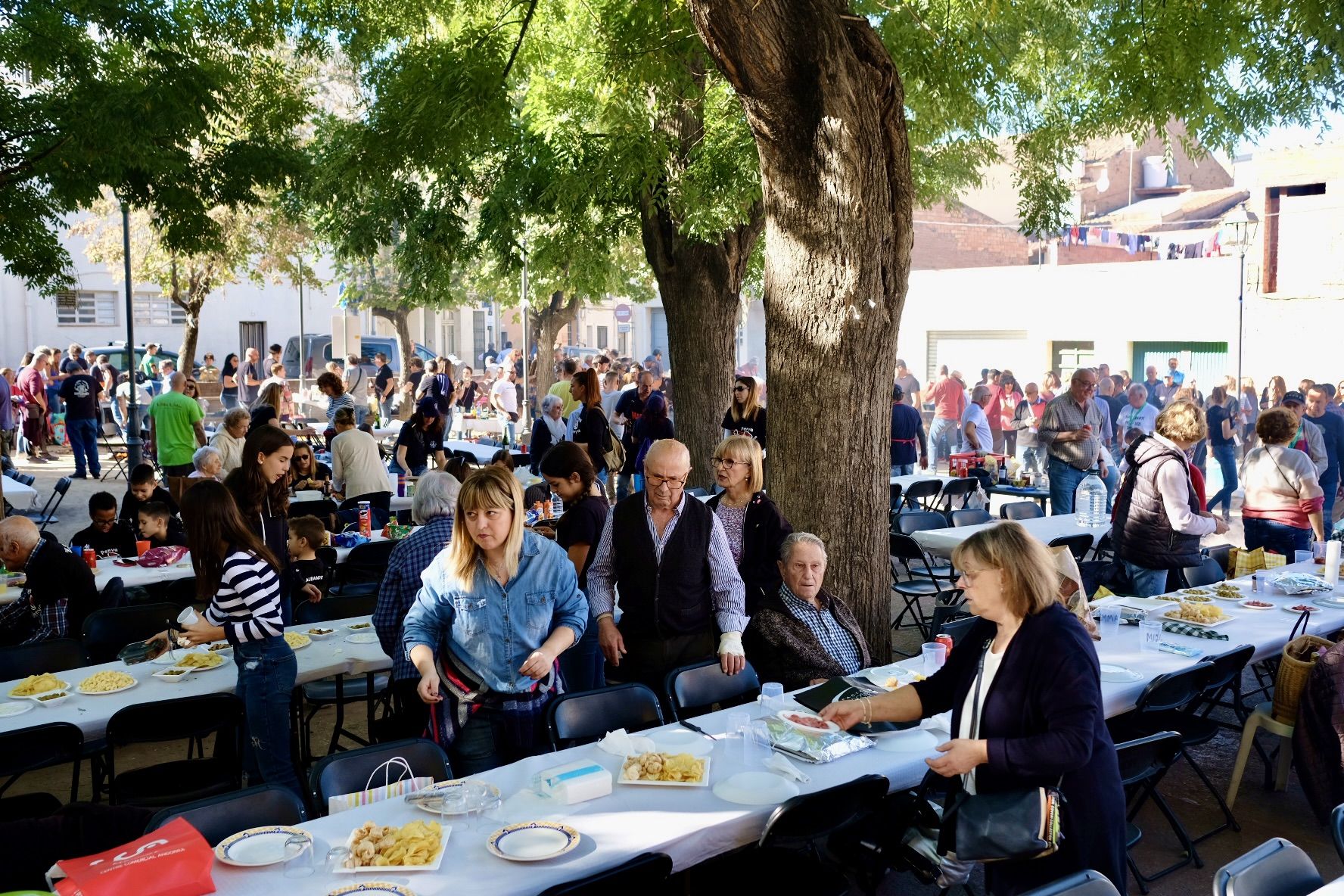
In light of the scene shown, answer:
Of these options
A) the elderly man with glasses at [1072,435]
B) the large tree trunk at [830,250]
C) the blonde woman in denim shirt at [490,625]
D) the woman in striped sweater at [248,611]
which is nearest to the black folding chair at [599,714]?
the blonde woman in denim shirt at [490,625]

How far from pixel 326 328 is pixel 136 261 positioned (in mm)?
17334

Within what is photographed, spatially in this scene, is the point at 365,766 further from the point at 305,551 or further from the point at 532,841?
the point at 305,551

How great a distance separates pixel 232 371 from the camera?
908 inches

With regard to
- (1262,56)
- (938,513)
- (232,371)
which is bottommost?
(938,513)

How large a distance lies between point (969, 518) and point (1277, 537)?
7.73 ft

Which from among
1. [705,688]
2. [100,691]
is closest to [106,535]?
[100,691]

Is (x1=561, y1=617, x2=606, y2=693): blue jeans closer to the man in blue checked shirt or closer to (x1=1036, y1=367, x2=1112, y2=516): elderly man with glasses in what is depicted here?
the man in blue checked shirt

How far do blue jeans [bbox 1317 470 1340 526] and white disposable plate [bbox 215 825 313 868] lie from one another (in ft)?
38.6

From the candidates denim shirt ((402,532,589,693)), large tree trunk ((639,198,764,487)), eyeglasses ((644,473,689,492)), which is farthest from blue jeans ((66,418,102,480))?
denim shirt ((402,532,589,693))

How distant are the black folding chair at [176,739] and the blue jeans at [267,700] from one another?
9 centimetres

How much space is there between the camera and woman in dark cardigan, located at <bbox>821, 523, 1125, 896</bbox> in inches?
126

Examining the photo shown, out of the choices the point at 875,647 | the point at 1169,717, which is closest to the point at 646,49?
the point at 875,647

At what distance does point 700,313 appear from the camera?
1132cm

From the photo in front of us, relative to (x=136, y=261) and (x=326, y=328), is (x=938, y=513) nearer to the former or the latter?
(x=136, y=261)
